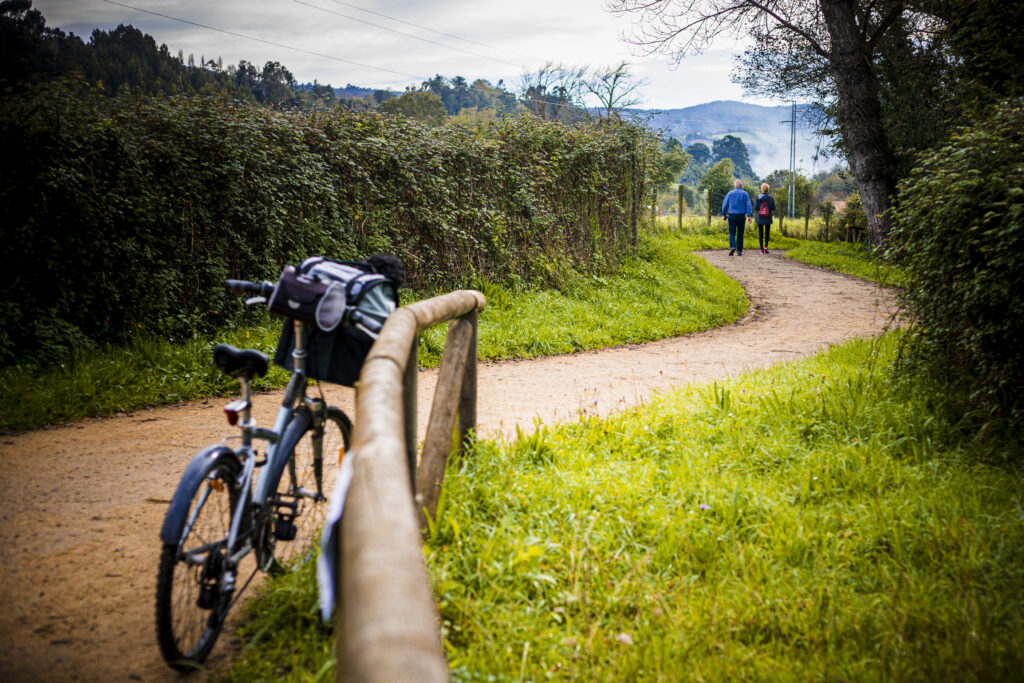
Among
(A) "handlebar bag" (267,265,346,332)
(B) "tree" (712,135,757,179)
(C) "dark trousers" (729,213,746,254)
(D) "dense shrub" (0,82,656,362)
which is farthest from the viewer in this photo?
(B) "tree" (712,135,757,179)

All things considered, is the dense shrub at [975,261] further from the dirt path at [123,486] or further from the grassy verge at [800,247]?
the grassy verge at [800,247]

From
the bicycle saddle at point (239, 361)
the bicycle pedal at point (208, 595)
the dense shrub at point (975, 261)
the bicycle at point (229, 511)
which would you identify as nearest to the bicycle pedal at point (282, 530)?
the bicycle at point (229, 511)

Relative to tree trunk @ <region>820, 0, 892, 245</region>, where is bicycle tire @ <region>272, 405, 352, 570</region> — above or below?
below

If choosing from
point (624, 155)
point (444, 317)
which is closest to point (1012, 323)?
point (444, 317)

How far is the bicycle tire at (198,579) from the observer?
2363mm

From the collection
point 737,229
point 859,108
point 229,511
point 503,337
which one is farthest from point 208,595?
point 737,229

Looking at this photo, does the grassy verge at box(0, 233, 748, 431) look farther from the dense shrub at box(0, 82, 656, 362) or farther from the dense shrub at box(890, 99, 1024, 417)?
the dense shrub at box(890, 99, 1024, 417)

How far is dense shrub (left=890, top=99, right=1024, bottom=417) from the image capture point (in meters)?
4.20

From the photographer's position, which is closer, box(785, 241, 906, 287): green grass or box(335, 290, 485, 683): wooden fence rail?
box(335, 290, 485, 683): wooden fence rail

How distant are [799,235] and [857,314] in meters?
24.8

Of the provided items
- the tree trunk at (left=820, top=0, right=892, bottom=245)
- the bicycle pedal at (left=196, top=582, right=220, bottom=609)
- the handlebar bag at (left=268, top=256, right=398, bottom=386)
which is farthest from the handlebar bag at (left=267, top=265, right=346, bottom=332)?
the tree trunk at (left=820, top=0, right=892, bottom=245)

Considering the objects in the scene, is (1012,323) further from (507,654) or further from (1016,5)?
(1016,5)

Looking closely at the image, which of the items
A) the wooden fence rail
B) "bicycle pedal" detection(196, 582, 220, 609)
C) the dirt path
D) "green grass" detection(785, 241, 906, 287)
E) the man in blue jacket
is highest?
the man in blue jacket

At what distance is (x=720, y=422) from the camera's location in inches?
194
